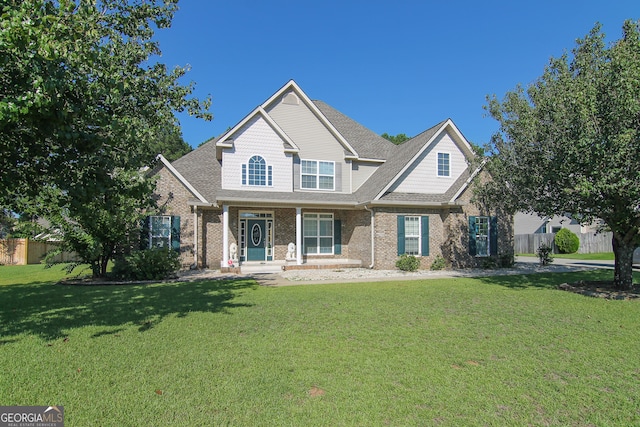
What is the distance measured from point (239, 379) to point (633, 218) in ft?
38.2

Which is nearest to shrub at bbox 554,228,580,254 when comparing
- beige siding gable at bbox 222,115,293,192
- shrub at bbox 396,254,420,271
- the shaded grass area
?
shrub at bbox 396,254,420,271

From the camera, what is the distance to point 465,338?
625 cm

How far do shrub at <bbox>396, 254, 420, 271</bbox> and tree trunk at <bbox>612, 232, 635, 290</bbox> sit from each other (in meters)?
7.24

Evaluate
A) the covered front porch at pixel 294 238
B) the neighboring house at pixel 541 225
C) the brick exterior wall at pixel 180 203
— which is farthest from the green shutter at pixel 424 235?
the neighboring house at pixel 541 225

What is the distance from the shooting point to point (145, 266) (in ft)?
46.8

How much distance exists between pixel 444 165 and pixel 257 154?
9.39 metres

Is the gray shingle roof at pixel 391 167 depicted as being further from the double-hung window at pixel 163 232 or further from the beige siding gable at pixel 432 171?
the double-hung window at pixel 163 232

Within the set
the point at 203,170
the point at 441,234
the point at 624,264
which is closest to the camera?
the point at 624,264

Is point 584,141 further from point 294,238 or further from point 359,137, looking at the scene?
point 359,137

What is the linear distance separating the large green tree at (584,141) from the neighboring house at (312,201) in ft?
17.9

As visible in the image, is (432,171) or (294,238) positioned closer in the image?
(432,171)

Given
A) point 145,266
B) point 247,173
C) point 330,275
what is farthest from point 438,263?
point 145,266

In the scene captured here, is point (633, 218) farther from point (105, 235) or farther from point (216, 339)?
point (105, 235)

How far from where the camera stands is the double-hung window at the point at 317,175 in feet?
64.1
